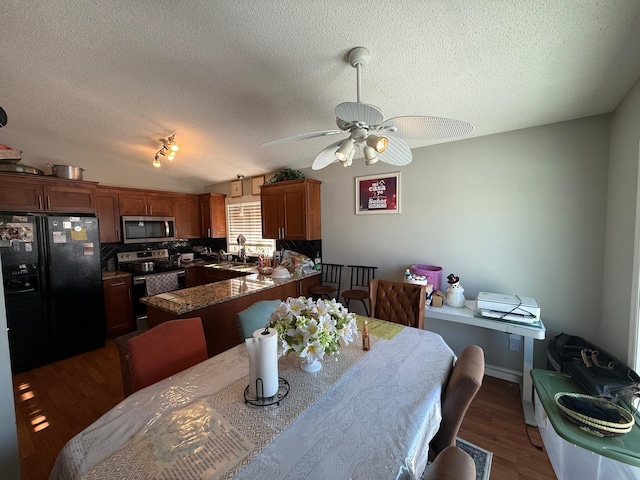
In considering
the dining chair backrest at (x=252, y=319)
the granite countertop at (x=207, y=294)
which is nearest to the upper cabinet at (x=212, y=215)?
the granite countertop at (x=207, y=294)

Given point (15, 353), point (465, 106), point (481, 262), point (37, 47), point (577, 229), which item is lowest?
point (15, 353)

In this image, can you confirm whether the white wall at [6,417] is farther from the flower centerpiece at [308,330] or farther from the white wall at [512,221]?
the white wall at [512,221]

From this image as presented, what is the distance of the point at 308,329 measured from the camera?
113 centimetres

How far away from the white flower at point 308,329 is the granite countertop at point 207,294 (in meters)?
1.07

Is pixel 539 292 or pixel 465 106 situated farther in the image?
pixel 539 292

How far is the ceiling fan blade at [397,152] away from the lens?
151 centimetres

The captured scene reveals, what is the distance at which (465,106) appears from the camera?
6.42 feet

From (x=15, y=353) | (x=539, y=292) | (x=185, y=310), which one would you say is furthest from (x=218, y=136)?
(x=539, y=292)

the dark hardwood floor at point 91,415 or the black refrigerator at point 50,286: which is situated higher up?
the black refrigerator at point 50,286

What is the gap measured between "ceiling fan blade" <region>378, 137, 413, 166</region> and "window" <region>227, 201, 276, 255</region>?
2884mm

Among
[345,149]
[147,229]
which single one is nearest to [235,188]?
[147,229]

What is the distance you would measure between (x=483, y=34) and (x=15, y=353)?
4839mm

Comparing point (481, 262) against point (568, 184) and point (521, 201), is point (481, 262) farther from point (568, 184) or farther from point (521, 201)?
point (568, 184)

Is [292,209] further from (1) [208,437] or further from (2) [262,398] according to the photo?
(1) [208,437]
